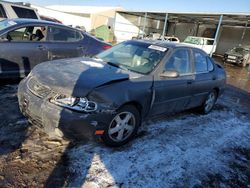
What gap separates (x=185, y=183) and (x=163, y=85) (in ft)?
5.24

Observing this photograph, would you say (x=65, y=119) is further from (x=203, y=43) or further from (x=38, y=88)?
(x=203, y=43)

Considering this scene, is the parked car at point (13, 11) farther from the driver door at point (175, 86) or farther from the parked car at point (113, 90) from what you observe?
the driver door at point (175, 86)

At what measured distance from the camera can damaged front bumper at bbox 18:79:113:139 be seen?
3.14 metres

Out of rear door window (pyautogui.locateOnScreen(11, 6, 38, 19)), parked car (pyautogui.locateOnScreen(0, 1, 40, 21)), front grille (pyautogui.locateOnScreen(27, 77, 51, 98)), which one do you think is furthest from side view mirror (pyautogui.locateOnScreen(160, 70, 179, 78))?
rear door window (pyautogui.locateOnScreen(11, 6, 38, 19))

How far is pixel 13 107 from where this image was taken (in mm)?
4625

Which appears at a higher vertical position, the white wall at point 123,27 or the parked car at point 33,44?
the parked car at point 33,44

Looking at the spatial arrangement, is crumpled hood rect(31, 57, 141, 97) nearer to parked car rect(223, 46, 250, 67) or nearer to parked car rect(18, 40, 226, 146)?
parked car rect(18, 40, 226, 146)

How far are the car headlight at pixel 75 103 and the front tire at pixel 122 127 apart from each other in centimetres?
40

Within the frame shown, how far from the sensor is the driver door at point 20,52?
5.47m

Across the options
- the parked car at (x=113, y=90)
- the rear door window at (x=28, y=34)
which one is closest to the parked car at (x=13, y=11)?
the rear door window at (x=28, y=34)

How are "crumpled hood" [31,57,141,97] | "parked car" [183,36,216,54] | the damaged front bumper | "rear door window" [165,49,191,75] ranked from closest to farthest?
the damaged front bumper
"crumpled hood" [31,57,141,97]
"rear door window" [165,49,191,75]
"parked car" [183,36,216,54]

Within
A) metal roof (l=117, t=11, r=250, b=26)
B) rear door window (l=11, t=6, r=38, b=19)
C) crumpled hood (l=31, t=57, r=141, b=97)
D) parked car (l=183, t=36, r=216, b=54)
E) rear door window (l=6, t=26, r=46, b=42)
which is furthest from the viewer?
parked car (l=183, t=36, r=216, b=54)

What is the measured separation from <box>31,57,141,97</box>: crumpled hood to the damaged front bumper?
9.2 inches

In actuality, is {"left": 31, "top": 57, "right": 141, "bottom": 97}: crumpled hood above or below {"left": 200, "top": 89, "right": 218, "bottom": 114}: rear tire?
above
